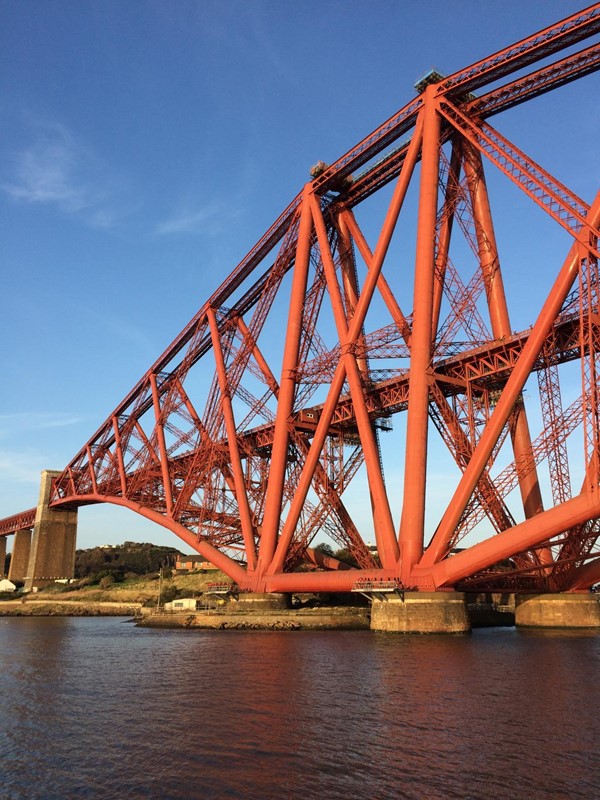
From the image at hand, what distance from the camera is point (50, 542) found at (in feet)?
300

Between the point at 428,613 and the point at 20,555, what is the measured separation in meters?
88.0

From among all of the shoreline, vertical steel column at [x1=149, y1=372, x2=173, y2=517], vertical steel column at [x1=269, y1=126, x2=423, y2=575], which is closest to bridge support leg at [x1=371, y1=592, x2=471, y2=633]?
vertical steel column at [x1=269, y1=126, x2=423, y2=575]

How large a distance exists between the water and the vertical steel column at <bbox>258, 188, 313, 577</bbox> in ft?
45.3

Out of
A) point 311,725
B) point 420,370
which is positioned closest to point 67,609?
point 420,370

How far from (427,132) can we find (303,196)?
37.3 ft

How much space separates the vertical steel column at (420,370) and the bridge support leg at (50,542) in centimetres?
7195

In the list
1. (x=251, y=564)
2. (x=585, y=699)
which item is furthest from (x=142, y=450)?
(x=585, y=699)

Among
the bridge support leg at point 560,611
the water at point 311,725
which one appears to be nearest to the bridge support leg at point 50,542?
the water at point 311,725

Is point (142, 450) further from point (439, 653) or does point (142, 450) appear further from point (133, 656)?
point (439, 653)

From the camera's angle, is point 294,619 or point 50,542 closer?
point 294,619

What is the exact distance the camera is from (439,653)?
963 inches

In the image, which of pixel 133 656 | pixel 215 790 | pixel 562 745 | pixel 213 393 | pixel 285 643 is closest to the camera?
pixel 215 790

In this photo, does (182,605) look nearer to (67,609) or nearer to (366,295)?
(67,609)

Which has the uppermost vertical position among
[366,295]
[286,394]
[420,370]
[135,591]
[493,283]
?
[493,283]
